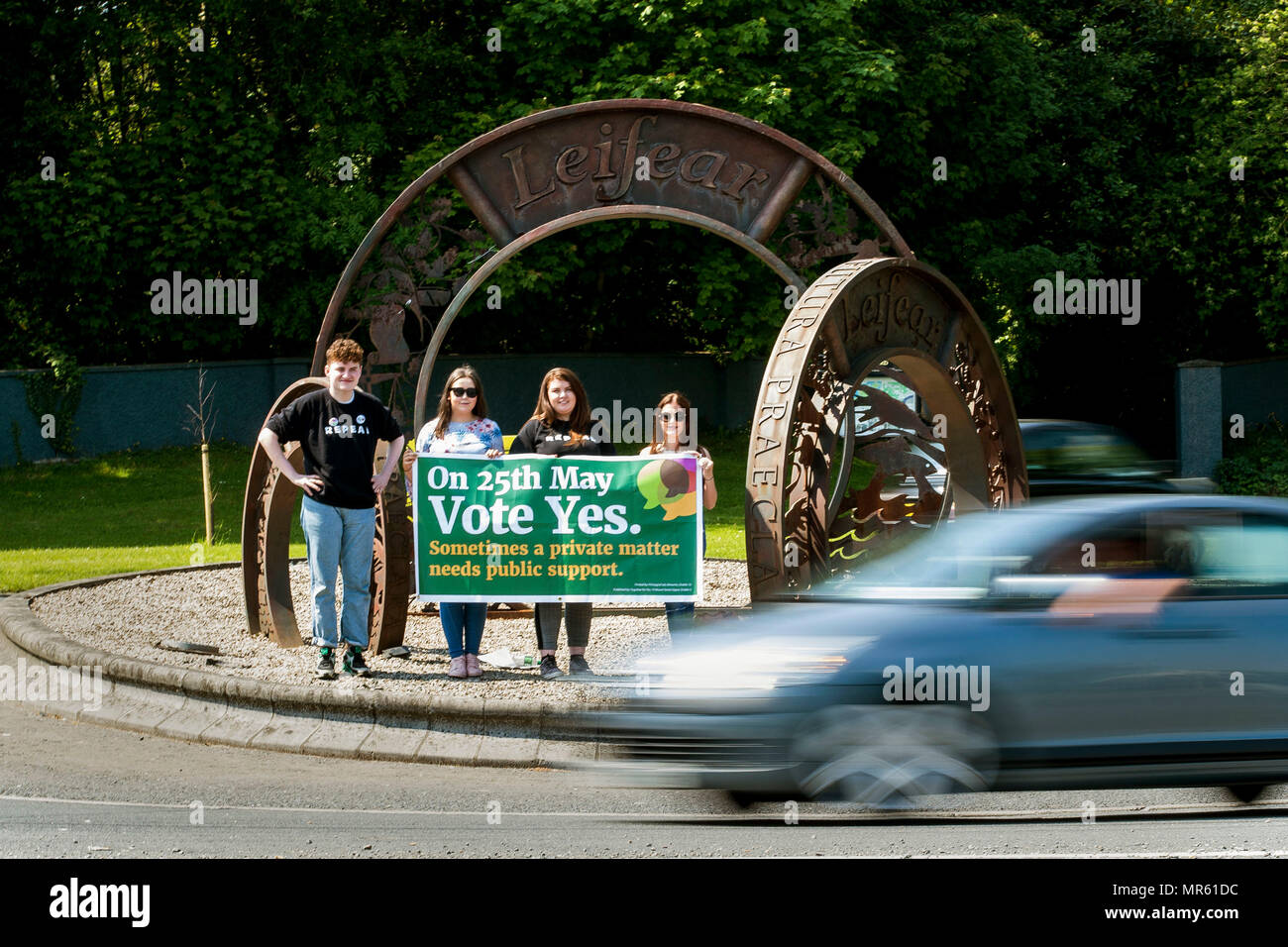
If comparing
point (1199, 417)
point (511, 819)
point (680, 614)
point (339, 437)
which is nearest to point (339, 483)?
point (339, 437)

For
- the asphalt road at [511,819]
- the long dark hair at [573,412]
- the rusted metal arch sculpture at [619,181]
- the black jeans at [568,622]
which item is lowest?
the asphalt road at [511,819]

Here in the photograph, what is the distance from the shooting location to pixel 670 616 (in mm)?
9258

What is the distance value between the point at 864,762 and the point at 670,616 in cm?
340

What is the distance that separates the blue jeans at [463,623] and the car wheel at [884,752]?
357 cm

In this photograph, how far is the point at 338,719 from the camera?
8.30 m

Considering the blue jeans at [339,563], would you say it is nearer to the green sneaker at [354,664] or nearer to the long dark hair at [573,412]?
the green sneaker at [354,664]

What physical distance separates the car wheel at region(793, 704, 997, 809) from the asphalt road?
0.09 m

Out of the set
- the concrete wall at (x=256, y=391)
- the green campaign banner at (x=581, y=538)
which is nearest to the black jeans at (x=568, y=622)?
the green campaign banner at (x=581, y=538)

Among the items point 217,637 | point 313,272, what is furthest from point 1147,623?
point 313,272

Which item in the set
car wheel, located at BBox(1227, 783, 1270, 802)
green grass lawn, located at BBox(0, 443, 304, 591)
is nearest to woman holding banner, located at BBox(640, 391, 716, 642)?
car wheel, located at BBox(1227, 783, 1270, 802)

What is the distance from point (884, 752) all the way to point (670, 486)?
3.47 metres

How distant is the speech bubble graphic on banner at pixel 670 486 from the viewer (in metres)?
9.13

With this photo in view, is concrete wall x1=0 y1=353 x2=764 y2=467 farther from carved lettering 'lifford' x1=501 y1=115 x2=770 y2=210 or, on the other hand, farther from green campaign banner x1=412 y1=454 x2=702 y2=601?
green campaign banner x1=412 y1=454 x2=702 y2=601

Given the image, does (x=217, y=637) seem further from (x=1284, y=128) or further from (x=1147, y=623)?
(x=1284, y=128)
